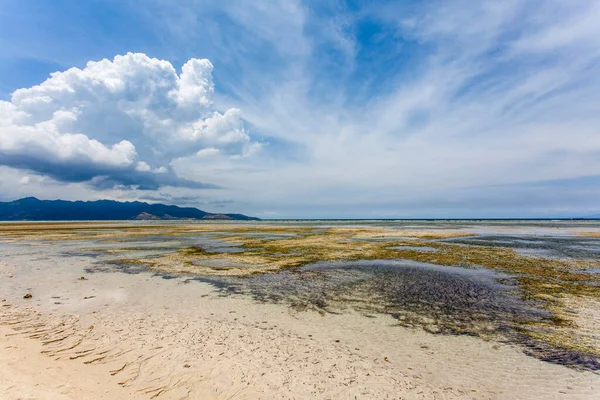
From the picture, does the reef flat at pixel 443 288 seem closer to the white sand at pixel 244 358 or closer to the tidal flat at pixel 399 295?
the tidal flat at pixel 399 295

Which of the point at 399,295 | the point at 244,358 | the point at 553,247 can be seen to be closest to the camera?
the point at 244,358

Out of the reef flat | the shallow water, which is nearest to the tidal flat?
the reef flat

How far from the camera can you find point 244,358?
9.17 meters

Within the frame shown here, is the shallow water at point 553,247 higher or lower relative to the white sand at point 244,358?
lower

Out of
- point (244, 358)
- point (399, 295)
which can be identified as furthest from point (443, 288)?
point (244, 358)

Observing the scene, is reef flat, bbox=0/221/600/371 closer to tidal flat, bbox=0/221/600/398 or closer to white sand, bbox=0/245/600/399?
tidal flat, bbox=0/221/600/398

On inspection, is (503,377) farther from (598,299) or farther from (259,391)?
(598,299)

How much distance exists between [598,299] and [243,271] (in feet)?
73.7

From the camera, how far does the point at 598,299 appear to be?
1587 centimetres

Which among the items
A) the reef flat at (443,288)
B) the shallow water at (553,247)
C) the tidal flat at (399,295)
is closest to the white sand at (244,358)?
the tidal flat at (399,295)

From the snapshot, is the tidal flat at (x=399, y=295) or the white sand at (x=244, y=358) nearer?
the white sand at (x=244, y=358)

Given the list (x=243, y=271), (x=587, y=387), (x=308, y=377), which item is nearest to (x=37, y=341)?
(x=308, y=377)

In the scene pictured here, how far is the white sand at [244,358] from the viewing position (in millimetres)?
7480

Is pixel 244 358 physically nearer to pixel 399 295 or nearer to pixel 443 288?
pixel 399 295
